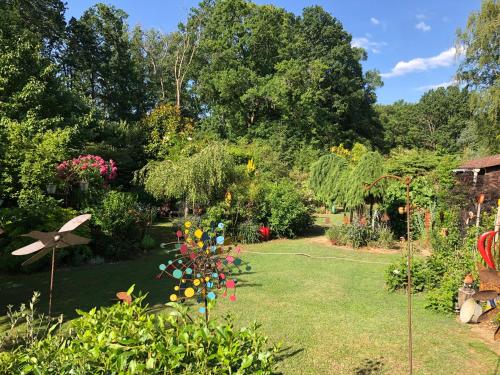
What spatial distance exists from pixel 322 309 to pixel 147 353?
386cm

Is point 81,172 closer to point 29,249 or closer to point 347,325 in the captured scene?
point 29,249

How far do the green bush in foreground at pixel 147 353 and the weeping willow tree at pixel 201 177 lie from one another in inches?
348

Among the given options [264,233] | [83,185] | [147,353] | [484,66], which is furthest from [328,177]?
[484,66]

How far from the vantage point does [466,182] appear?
10039mm

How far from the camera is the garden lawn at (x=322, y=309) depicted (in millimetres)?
3922

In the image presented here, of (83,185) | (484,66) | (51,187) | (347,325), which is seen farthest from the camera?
(484,66)

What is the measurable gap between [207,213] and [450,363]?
8.13m

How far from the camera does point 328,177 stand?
12.8 m

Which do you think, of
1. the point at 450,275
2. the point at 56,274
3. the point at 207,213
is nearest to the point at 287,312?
the point at 450,275

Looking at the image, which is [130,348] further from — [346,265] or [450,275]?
[346,265]

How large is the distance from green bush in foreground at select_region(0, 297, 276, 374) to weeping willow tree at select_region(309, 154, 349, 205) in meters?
10.4

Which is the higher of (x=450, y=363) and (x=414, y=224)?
(x=414, y=224)

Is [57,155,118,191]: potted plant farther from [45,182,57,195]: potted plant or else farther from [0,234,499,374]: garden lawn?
[0,234,499,374]: garden lawn

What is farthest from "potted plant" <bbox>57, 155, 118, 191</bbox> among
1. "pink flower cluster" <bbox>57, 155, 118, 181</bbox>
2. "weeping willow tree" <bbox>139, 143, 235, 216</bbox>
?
"weeping willow tree" <bbox>139, 143, 235, 216</bbox>
